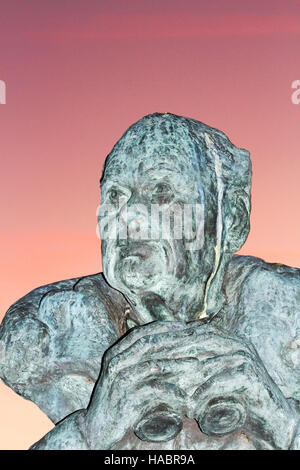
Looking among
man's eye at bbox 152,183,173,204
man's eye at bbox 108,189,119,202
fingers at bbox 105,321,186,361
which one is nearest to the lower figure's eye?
man's eye at bbox 108,189,119,202

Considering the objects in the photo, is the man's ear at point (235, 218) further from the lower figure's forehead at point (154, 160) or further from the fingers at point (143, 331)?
the fingers at point (143, 331)

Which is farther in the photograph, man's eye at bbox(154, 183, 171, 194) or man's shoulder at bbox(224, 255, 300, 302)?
man's shoulder at bbox(224, 255, 300, 302)

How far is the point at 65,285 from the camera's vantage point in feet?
16.7

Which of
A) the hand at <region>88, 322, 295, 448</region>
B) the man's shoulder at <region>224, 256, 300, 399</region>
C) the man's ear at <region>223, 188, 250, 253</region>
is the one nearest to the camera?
the hand at <region>88, 322, 295, 448</region>

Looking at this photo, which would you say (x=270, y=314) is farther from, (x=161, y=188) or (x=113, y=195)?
(x=113, y=195)

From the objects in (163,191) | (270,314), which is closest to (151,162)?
(163,191)

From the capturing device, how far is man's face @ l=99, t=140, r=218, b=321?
15.1 ft

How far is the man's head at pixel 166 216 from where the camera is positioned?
4613mm

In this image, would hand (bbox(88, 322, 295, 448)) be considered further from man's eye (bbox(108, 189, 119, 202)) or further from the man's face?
man's eye (bbox(108, 189, 119, 202))

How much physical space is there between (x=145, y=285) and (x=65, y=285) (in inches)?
23.3

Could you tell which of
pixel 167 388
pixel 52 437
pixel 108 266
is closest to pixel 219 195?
pixel 108 266

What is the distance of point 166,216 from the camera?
4.63 meters

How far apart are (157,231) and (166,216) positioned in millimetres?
69

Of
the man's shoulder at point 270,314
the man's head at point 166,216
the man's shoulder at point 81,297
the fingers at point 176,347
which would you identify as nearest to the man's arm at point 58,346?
the man's shoulder at point 81,297
